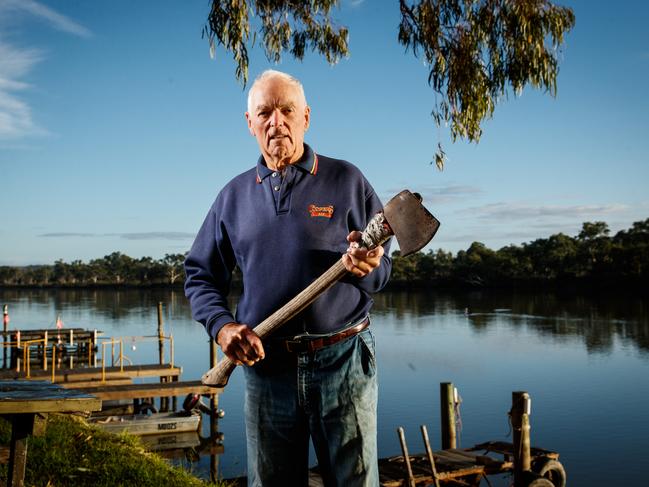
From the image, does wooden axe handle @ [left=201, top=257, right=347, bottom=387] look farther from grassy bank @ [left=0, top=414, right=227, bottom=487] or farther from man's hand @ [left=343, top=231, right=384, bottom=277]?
grassy bank @ [left=0, top=414, right=227, bottom=487]

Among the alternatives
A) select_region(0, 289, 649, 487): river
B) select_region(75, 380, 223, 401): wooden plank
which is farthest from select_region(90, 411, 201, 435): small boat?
select_region(0, 289, 649, 487): river

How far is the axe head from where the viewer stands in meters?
1.86

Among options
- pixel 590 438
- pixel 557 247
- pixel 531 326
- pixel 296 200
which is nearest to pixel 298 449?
pixel 296 200

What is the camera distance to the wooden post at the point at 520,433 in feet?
28.8

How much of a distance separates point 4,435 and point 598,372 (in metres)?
27.8

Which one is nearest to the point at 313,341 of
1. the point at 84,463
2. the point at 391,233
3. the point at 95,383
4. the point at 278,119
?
the point at 391,233

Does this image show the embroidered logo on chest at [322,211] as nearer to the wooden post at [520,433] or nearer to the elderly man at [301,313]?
the elderly man at [301,313]

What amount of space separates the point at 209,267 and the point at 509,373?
95.8ft

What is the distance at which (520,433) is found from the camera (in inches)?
354

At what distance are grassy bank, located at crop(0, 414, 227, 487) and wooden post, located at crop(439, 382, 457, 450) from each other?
6.26 metres

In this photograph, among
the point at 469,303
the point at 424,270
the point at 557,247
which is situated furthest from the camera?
the point at 424,270

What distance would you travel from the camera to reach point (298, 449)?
212cm

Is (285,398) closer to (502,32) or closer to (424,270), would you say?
(502,32)

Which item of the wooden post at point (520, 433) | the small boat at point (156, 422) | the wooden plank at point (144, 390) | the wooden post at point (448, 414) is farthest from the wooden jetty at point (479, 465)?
the small boat at point (156, 422)
